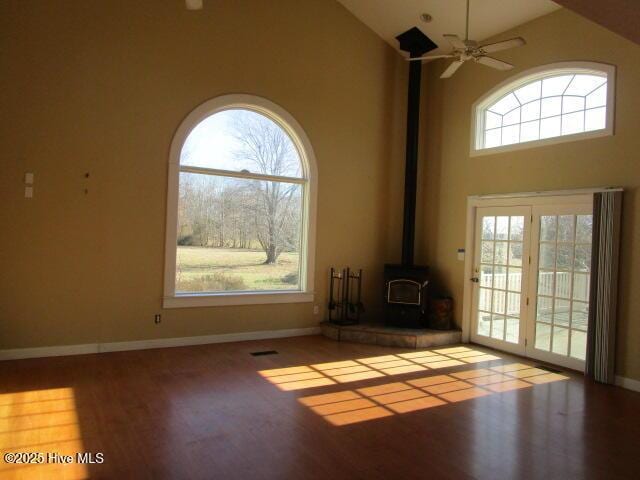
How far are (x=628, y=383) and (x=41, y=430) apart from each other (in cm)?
527

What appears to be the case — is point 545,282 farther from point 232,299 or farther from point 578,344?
point 232,299

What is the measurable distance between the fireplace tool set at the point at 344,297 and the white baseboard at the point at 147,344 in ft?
1.27

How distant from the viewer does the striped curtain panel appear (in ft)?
15.3

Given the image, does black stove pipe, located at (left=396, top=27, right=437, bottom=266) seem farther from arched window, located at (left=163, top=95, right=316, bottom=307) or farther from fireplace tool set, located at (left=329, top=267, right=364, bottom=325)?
arched window, located at (left=163, top=95, right=316, bottom=307)

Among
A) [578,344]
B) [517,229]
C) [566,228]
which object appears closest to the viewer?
[578,344]

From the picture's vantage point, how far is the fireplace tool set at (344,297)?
6.61m

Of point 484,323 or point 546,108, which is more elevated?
point 546,108

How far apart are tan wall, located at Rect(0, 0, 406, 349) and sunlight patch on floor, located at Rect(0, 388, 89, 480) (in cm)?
130

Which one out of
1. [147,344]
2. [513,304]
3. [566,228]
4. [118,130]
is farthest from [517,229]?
[118,130]

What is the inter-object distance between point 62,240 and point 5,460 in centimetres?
266

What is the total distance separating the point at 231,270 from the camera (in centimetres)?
597

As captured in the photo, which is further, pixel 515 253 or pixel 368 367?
pixel 515 253

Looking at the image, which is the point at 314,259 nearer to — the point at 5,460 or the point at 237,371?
the point at 237,371

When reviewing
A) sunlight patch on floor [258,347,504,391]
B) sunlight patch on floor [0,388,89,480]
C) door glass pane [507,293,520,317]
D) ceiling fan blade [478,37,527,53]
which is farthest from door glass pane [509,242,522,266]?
sunlight patch on floor [0,388,89,480]
